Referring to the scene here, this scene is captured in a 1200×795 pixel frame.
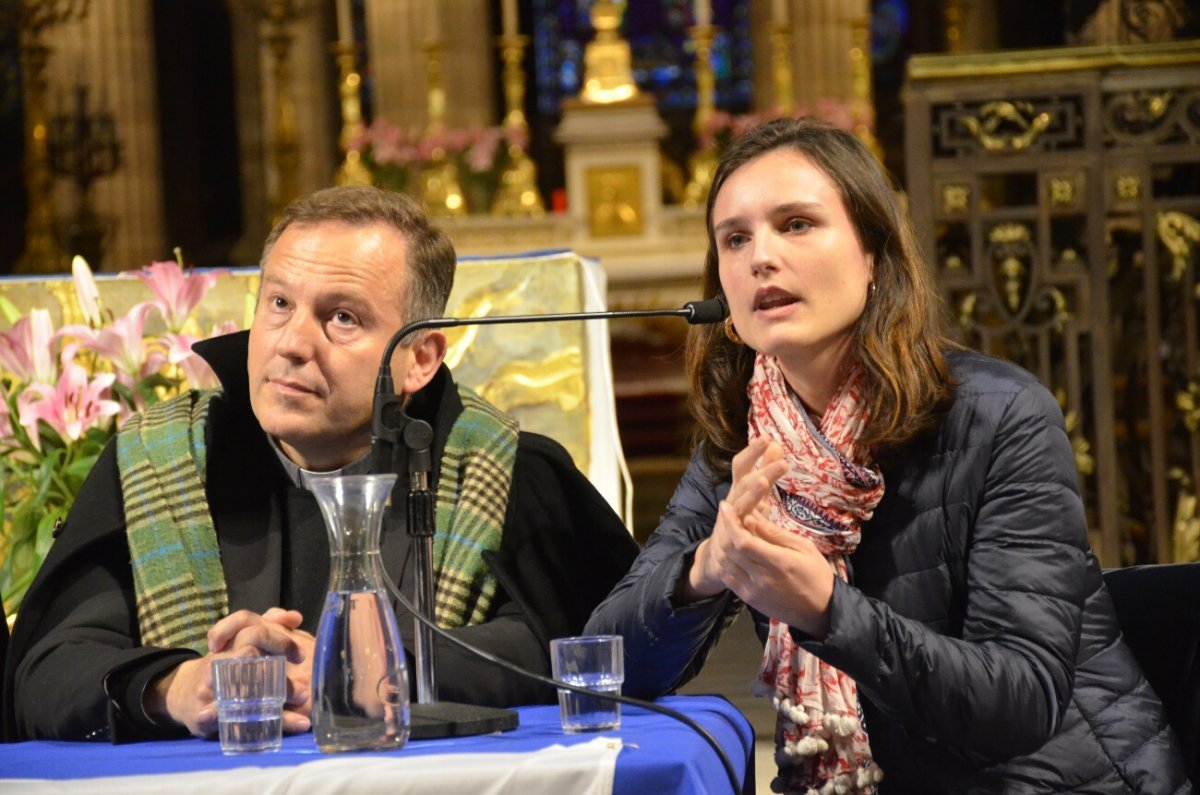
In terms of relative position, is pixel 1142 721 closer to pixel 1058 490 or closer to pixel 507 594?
pixel 1058 490

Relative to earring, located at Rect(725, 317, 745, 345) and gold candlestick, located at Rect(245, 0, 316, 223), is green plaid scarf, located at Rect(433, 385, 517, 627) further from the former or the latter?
gold candlestick, located at Rect(245, 0, 316, 223)

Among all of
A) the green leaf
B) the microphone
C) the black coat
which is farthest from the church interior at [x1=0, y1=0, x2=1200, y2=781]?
the microphone

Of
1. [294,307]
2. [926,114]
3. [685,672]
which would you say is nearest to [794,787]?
[685,672]

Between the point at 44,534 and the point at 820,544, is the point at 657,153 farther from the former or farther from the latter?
the point at 820,544

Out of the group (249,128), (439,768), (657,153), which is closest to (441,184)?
(657,153)

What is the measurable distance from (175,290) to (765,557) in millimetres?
1631

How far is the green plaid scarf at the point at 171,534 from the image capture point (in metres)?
2.36

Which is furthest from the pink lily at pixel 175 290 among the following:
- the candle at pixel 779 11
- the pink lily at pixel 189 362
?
the candle at pixel 779 11

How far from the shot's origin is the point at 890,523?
7.07 feet

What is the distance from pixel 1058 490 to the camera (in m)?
2.09

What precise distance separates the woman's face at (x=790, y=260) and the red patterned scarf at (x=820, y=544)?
8 cm

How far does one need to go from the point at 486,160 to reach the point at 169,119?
6.34 meters

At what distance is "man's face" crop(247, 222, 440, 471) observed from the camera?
92.7 inches

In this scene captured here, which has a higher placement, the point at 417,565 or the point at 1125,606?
the point at 417,565
